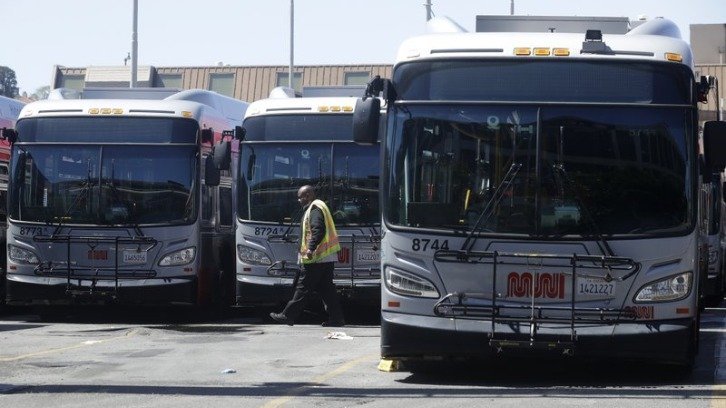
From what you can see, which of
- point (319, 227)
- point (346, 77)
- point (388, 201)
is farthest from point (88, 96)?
point (346, 77)

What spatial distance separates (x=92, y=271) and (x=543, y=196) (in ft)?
28.6

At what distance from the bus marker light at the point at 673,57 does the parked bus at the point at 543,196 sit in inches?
0.5

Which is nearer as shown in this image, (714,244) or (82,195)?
(82,195)

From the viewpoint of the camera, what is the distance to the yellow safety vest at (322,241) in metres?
16.8

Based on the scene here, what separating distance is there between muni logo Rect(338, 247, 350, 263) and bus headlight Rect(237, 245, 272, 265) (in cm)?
88

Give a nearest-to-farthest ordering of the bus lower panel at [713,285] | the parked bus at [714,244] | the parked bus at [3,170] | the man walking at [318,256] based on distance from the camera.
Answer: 1. the man walking at [318,256]
2. the parked bus at [3,170]
3. the bus lower panel at [713,285]
4. the parked bus at [714,244]

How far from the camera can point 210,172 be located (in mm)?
19000

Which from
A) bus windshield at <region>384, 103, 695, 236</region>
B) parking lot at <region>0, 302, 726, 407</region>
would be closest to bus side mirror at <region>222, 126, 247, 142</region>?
parking lot at <region>0, 302, 726, 407</region>

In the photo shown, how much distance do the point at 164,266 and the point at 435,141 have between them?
7.88m

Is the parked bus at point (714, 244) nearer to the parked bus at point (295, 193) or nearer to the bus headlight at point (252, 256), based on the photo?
the parked bus at point (295, 193)

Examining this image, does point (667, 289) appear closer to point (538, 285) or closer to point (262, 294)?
point (538, 285)

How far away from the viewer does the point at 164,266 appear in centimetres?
1894

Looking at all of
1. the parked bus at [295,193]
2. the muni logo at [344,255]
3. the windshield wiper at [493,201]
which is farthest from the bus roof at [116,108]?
the windshield wiper at [493,201]

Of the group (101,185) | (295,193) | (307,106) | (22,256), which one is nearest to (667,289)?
(295,193)
